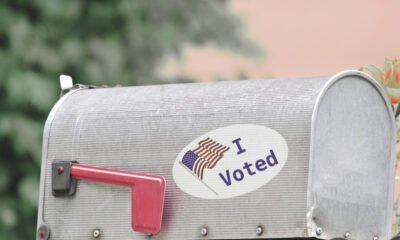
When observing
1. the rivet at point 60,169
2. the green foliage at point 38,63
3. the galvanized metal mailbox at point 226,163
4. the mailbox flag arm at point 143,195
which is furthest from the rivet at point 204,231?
the green foliage at point 38,63

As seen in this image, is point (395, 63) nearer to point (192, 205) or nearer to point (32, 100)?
point (192, 205)

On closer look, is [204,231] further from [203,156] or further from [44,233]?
[44,233]

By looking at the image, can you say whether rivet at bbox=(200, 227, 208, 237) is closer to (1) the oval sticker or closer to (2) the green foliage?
(1) the oval sticker

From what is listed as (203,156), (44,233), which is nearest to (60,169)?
(44,233)

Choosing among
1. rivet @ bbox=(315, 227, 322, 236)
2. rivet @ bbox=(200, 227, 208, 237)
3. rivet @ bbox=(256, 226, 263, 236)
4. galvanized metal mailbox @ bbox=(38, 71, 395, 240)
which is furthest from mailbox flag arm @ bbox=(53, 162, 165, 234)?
rivet @ bbox=(315, 227, 322, 236)

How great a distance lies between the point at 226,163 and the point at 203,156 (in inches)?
2.2

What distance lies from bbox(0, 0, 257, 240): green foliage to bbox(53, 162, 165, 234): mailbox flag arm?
3.72 metres

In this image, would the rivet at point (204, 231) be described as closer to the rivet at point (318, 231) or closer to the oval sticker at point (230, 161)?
the oval sticker at point (230, 161)

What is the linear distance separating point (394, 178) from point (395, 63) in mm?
341

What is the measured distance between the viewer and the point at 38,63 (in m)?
7.00

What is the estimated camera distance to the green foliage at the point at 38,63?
693 centimetres

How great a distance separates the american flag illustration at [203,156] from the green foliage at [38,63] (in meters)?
3.81

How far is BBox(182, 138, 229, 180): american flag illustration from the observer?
121 inches

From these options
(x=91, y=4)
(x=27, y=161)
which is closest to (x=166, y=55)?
(x=91, y=4)
